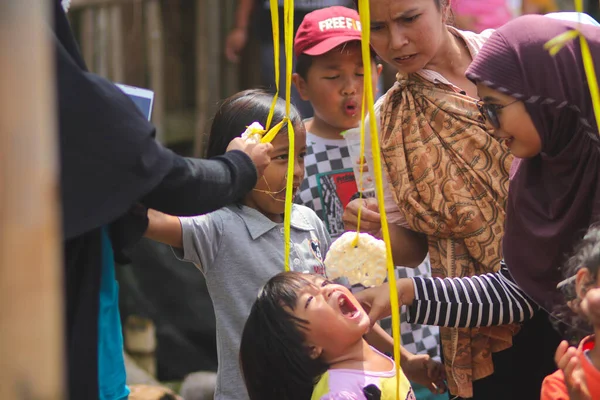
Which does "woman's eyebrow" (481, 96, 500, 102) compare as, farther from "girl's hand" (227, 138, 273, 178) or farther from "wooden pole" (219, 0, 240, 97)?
"wooden pole" (219, 0, 240, 97)

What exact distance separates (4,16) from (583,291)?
1.44 m

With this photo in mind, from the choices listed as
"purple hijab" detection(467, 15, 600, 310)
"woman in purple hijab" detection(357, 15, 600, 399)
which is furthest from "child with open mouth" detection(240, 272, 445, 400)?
"purple hijab" detection(467, 15, 600, 310)

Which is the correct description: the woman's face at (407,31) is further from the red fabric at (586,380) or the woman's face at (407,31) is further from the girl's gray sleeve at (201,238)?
the red fabric at (586,380)

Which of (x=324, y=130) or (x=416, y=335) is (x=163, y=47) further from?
(x=416, y=335)

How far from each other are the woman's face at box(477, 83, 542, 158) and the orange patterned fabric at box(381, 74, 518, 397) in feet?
0.97

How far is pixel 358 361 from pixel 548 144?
73 centimetres

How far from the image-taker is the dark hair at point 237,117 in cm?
252

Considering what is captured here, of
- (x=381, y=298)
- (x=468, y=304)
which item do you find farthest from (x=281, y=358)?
(x=468, y=304)

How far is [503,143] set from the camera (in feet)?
8.04

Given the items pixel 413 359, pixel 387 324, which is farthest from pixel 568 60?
pixel 387 324

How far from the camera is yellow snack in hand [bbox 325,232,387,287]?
85.0 inches

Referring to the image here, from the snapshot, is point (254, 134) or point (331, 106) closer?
point (254, 134)

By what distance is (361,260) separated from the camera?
2.16 m

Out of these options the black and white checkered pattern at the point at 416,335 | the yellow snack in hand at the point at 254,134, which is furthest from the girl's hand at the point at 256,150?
the black and white checkered pattern at the point at 416,335
